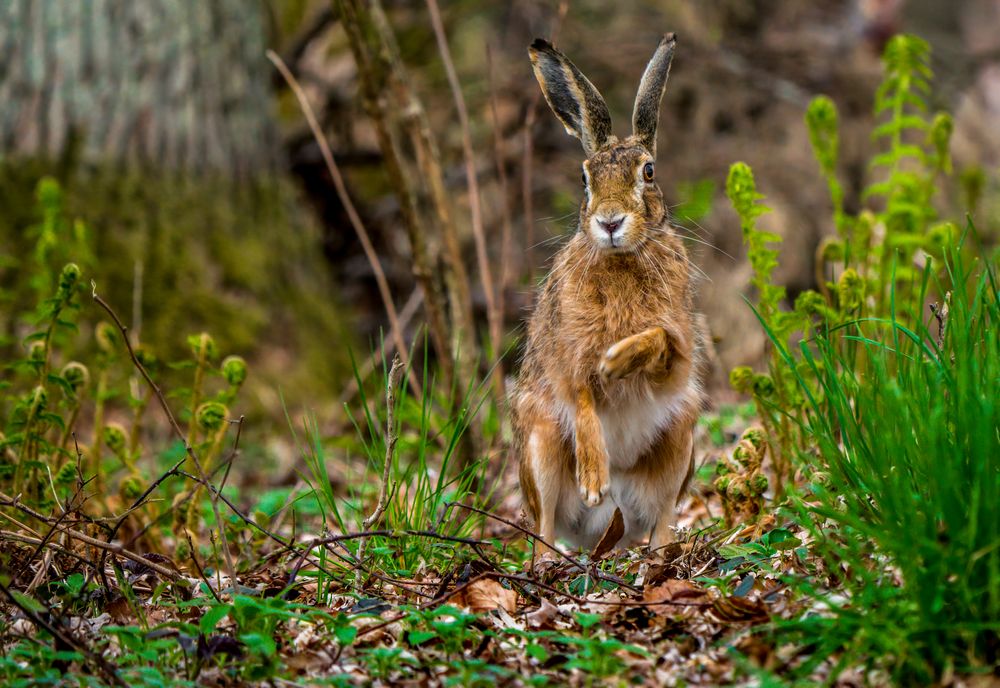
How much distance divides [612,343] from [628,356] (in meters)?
0.29

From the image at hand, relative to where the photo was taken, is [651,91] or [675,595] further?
[651,91]

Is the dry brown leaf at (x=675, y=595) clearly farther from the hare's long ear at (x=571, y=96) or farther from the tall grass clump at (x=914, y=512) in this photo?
the hare's long ear at (x=571, y=96)

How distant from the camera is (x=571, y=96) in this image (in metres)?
4.43

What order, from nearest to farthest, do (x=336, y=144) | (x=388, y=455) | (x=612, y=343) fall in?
1. (x=388, y=455)
2. (x=612, y=343)
3. (x=336, y=144)

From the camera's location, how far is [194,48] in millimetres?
7629

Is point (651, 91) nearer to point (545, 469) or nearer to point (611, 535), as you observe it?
point (545, 469)

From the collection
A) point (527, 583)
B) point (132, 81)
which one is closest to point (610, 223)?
point (527, 583)

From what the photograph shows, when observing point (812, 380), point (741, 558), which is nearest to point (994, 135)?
point (812, 380)

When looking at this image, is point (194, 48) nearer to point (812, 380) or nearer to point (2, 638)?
point (812, 380)

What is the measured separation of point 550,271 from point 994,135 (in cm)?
869

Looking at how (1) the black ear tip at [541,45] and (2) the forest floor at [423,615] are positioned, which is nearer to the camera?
(2) the forest floor at [423,615]

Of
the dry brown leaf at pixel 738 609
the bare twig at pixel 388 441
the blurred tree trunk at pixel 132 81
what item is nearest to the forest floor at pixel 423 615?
the dry brown leaf at pixel 738 609

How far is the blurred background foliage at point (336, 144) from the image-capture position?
23.5ft

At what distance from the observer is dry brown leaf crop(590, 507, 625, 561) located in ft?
13.7
